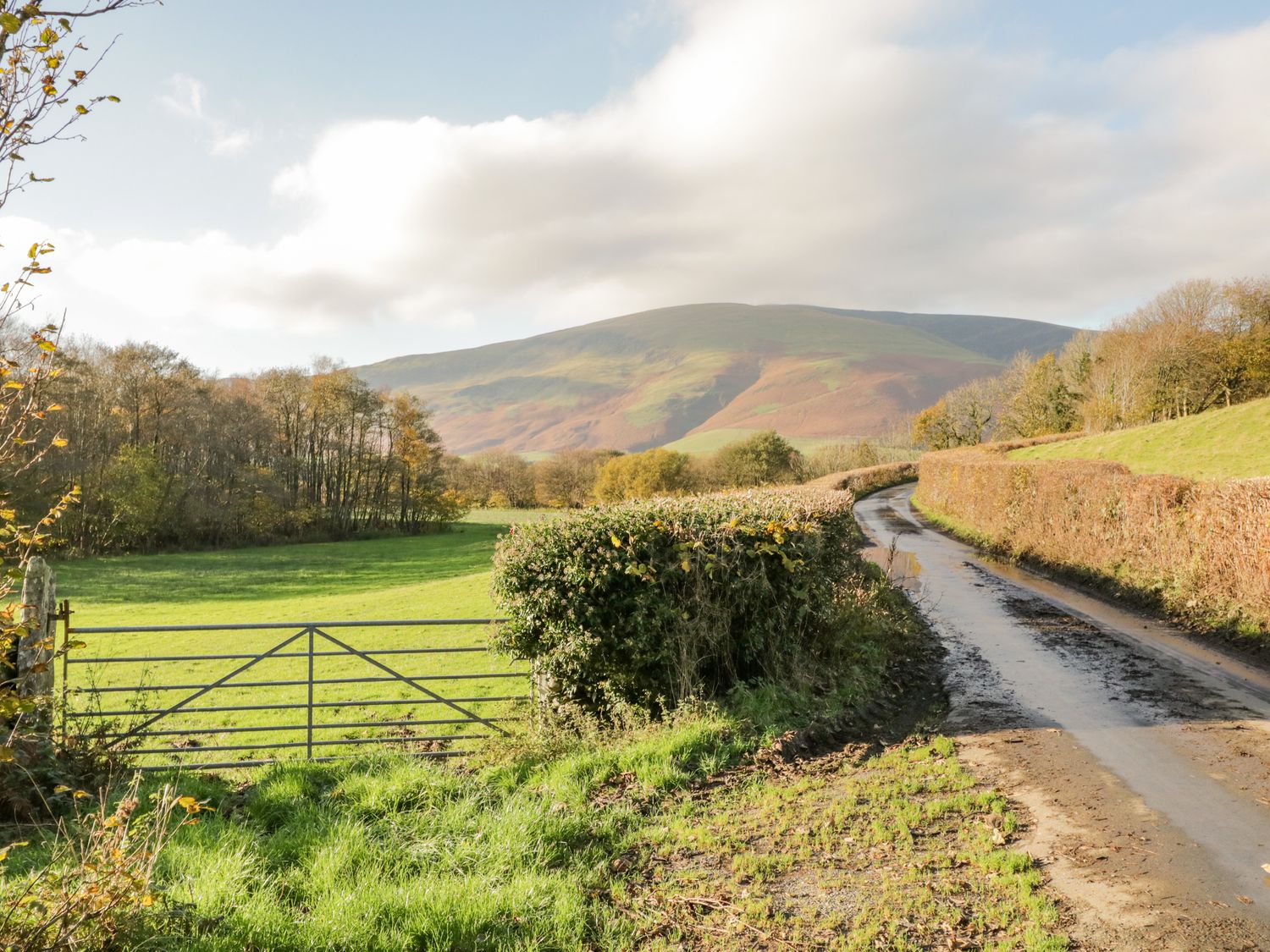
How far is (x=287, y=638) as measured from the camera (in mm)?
19562

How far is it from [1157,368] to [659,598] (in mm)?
53965

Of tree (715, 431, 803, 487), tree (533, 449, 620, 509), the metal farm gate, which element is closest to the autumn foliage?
the metal farm gate

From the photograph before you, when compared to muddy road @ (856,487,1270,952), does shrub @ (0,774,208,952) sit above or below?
above

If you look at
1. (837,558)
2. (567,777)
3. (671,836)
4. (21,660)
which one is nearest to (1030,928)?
(671,836)

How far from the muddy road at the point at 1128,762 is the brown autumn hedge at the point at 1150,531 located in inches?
37.7

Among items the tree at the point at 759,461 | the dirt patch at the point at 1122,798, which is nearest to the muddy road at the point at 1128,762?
the dirt patch at the point at 1122,798

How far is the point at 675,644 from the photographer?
8.72 meters

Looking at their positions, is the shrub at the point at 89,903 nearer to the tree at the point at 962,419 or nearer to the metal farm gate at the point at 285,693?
the metal farm gate at the point at 285,693

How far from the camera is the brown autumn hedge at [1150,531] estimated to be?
12000 millimetres

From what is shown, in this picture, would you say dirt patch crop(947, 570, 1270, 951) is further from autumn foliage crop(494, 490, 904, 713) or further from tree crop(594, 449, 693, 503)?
tree crop(594, 449, 693, 503)

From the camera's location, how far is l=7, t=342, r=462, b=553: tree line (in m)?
41.8

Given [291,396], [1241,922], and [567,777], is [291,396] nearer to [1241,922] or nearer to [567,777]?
[567,777]

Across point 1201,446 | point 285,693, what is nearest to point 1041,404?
point 1201,446

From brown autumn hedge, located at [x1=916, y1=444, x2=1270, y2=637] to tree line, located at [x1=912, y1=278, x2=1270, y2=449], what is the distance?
32791 millimetres
